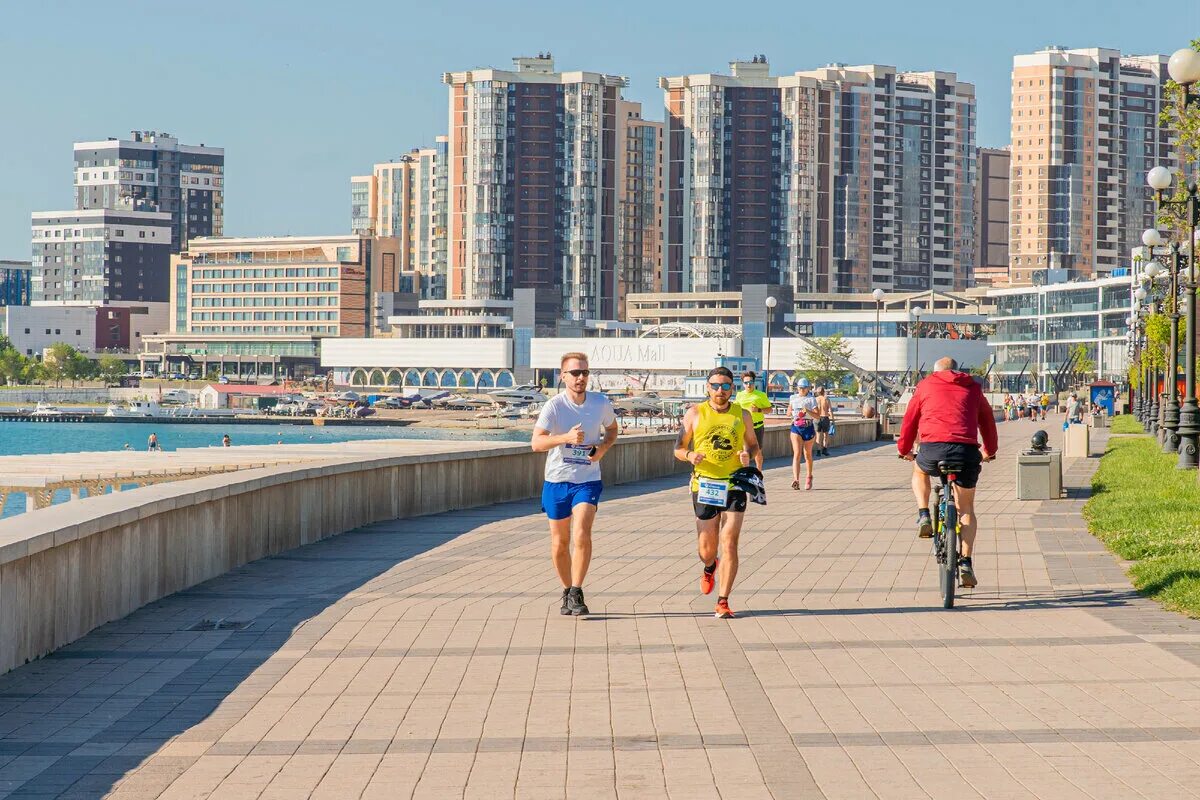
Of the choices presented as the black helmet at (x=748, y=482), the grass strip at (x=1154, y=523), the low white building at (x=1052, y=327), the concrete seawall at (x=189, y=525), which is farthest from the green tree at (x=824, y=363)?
the black helmet at (x=748, y=482)

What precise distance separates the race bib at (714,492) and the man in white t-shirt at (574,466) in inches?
28.3

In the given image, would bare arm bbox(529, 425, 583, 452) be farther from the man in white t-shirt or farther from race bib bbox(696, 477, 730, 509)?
race bib bbox(696, 477, 730, 509)

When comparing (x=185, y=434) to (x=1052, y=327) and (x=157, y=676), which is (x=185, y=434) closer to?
(x=1052, y=327)

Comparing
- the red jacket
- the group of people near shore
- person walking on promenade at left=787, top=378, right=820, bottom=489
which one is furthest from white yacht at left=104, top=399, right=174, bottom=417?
the group of people near shore

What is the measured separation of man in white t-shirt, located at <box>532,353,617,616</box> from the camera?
1109 cm

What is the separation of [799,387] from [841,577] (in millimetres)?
13859

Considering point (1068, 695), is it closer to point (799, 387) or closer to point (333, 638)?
point (333, 638)

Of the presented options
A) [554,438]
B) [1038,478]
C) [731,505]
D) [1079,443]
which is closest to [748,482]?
[731,505]

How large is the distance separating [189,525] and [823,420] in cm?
2357

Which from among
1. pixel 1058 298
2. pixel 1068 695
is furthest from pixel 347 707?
pixel 1058 298

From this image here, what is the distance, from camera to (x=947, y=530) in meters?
11.8

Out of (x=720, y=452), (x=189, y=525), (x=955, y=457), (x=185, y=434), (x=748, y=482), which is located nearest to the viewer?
(x=720, y=452)

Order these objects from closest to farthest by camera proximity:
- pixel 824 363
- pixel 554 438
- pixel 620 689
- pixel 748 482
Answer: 1. pixel 620 689
2. pixel 554 438
3. pixel 748 482
4. pixel 824 363

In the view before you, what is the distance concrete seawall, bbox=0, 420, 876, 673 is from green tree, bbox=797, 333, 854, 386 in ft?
428
